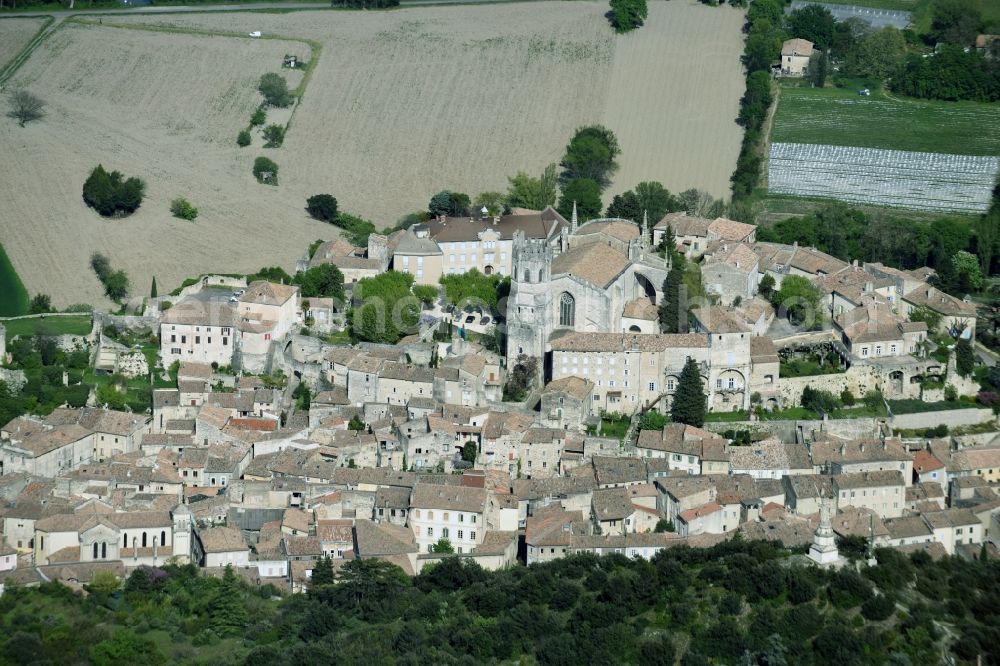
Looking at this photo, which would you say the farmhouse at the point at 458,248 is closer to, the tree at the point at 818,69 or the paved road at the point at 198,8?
the tree at the point at 818,69

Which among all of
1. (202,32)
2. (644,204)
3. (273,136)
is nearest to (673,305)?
(644,204)

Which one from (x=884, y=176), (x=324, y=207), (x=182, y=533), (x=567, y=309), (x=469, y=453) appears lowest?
(x=182, y=533)

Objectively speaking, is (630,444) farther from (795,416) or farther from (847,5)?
(847,5)

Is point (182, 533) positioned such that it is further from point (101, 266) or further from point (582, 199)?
point (582, 199)

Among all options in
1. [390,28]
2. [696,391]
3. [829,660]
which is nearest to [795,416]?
[696,391]

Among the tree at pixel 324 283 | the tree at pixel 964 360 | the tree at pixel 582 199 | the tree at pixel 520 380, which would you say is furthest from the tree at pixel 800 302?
the tree at pixel 324 283

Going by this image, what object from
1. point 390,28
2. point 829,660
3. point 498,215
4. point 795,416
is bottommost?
point 829,660
